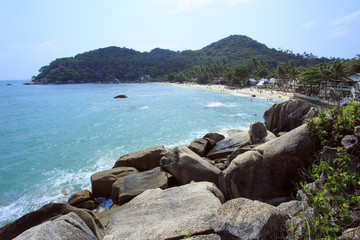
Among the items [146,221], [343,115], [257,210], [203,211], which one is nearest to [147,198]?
[146,221]

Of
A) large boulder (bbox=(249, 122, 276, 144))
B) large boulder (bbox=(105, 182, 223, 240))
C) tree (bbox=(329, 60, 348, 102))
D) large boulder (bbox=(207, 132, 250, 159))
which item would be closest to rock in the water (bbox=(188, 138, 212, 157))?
large boulder (bbox=(207, 132, 250, 159))

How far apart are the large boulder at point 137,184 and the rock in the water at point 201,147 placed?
3602 mm

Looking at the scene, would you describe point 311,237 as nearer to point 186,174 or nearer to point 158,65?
point 186,174

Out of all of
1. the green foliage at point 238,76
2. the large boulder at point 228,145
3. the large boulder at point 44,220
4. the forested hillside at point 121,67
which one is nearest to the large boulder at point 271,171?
the large boulder at point 44,220

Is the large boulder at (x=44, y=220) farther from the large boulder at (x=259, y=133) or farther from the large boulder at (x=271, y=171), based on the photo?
the large boulder at (x=259, y=133)

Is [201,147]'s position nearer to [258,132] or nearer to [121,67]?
[258,132]

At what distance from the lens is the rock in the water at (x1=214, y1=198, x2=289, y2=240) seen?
3.55 m

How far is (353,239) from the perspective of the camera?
2736 mm

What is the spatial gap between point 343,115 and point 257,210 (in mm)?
3968

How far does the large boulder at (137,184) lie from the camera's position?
338 inches

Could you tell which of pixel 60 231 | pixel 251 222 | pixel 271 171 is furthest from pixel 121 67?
pixel 251 222

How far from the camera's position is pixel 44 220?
5699 mm

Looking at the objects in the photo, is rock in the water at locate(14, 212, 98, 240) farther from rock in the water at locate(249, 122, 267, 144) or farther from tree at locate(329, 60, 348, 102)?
tree at locate(329, 60, 348, 102)

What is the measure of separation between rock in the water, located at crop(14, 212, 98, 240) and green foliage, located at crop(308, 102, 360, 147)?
691 cm
